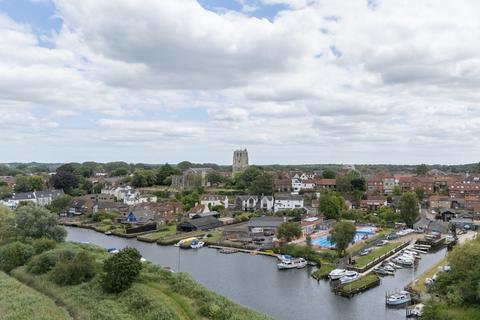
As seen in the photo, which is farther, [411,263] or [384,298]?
[411,263]

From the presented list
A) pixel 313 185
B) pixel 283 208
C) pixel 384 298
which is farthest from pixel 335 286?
pixel 313 185

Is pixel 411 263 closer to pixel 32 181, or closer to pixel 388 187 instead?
pixel 388 187

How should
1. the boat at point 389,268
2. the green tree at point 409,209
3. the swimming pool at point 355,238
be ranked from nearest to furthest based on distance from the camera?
the boat at point 389,268 → the swimming pool at point 355,238 → the green tree at point 409,209

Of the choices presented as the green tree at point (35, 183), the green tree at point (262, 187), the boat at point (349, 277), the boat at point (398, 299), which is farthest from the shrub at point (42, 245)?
the green tree at point (35, 183)

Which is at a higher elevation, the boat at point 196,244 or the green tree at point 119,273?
the green tree at point 119,273

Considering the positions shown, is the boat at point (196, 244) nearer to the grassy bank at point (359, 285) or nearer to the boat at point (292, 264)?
the boat at point (292, 264)

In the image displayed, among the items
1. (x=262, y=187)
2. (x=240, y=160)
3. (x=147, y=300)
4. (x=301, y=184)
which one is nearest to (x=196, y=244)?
(x=147, y=300)

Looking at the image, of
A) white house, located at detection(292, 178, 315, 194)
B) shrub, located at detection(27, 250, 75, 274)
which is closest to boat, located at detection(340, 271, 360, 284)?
shrub, located at detection(27, 250, 75, 274)
